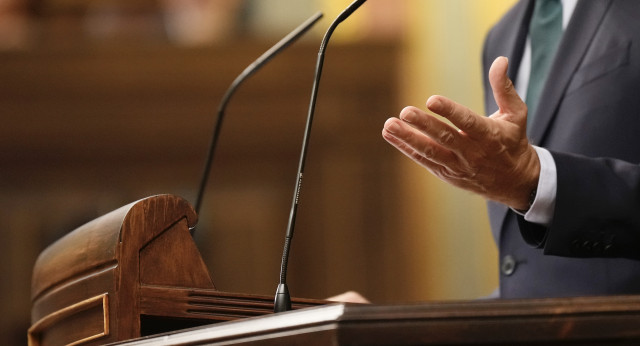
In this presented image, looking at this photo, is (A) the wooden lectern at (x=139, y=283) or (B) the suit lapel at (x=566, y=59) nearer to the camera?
(A) the wooden lectern at (x=139, y=283)

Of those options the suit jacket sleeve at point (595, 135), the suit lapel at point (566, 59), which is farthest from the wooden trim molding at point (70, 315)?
the suit lapel at point (566, 59)

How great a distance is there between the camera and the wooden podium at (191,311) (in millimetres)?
932

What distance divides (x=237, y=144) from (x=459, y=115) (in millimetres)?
4315

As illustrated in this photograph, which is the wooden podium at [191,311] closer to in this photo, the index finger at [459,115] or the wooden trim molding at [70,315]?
the wooden trim molding at [70,315]

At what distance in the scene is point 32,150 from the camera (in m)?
5.37

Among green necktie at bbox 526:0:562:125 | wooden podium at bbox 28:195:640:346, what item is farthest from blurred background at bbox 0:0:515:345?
wooden podium at bbox 28:195:640:346

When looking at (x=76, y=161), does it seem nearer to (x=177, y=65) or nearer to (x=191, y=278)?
(x=177, y=65)

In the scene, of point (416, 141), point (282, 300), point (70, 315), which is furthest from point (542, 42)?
point (70, 315)

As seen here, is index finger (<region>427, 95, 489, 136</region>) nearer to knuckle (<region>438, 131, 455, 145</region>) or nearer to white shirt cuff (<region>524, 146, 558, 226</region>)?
knuckle (<region>438, 131, 455, 145</region>)

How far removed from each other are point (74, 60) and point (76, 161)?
637 millimetres

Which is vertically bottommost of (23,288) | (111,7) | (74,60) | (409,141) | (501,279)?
(23,288)

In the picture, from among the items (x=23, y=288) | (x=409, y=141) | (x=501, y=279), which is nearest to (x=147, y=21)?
(x=23, y=288)

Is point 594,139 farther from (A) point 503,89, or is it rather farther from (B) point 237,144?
(B) point 237,144

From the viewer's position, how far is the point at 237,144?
551 centimetres
